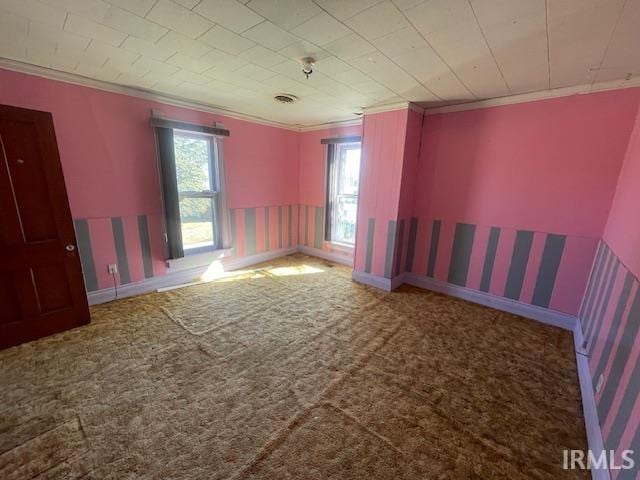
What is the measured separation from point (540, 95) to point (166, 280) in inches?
188

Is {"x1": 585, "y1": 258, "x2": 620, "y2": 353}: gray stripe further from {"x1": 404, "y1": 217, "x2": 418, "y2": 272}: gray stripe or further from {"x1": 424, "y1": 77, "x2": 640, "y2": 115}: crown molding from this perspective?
{"x1": 404, "y1": 217, "x2": 418, "y2": 272}: gray stripe

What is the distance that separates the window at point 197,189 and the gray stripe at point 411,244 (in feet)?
9.38

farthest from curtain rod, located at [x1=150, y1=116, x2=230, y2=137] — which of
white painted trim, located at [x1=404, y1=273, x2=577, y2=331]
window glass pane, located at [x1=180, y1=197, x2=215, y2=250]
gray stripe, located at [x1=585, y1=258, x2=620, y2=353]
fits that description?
gray stripe, located at [x1=585, y1=258, x2=620, y2=353]

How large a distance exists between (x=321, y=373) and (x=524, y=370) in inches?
64.6

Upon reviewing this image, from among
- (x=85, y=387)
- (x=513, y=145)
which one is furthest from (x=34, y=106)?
(x=513, y=145)

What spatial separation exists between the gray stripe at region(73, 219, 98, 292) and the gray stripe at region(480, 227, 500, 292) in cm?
451

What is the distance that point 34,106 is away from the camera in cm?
237

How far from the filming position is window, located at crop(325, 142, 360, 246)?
4.37 metres

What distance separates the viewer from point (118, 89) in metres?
2.76

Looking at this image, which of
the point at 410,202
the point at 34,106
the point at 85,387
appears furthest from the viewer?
Answer: the point at 410,202

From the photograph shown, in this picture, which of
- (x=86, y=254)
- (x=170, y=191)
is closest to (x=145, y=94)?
(x=170, y=191)

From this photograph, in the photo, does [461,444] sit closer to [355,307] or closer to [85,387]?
[355,307]

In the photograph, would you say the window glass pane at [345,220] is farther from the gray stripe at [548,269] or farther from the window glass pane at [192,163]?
the gray stripe at [548,269]

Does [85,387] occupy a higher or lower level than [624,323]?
lower
